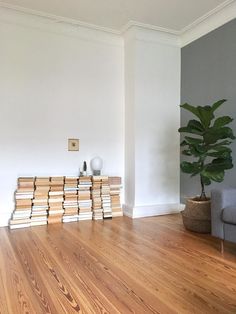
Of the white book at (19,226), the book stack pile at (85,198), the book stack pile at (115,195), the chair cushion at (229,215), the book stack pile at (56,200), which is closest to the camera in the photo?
the chair cushion at (229,215)

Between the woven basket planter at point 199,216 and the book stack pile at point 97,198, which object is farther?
the book stack pile at point 97,198

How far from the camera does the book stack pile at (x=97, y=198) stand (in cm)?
366

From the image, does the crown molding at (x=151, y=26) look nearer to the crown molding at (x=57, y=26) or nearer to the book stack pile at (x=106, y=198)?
the crown molding at (x=57, y=26)

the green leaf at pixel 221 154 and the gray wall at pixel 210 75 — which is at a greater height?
the gray wall at pixel 210 75

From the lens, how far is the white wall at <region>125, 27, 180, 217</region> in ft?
12.7

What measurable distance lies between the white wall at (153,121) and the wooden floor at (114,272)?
2.93 ft

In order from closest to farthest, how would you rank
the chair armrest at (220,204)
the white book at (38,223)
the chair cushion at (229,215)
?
the chair cushion at (229,215)
the chair armrest at (220,204)
the white book at (38,223)

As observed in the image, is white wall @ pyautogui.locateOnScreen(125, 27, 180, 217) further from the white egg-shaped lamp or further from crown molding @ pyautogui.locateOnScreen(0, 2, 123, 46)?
the white egg-shaped lamp

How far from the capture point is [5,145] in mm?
3393

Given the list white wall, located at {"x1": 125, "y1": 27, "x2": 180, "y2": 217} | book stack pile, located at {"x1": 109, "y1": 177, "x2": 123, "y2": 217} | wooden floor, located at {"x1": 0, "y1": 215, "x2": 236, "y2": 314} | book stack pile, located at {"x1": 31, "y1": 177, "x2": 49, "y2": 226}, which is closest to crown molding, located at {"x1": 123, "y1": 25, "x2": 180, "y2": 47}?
white wall, located at {"x1": 125, "y1": 27, "x2": 180, "y2": 217}

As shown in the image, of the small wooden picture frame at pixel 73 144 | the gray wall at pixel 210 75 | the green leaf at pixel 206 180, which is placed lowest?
the green leaf at pixel 206 180

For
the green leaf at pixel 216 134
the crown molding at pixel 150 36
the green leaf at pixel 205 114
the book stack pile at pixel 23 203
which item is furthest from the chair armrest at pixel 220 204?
the crown molding at pixel 150 36

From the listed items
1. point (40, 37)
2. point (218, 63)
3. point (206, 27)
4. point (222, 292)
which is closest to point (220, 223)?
point (222, 292)

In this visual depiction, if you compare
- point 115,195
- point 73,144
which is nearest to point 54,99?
point 73,144
